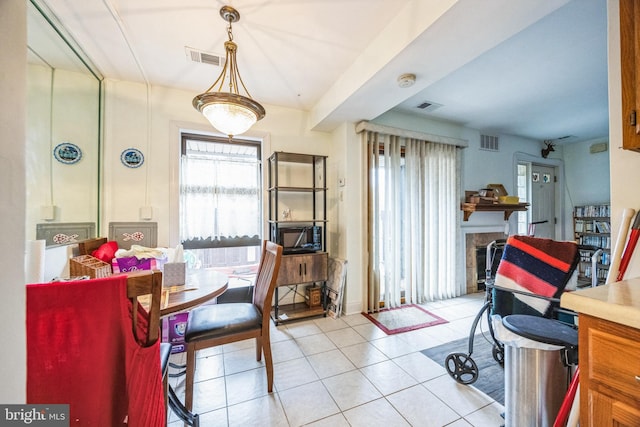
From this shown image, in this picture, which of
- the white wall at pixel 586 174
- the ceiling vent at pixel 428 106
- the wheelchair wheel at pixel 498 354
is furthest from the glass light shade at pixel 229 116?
the white wall at pixel 586 174

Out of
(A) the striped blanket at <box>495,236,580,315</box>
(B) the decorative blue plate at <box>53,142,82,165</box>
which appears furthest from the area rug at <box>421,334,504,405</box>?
(B) the decorative blue plate at <box>53,142,82,165</box>

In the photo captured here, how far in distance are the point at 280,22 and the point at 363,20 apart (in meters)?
0.60

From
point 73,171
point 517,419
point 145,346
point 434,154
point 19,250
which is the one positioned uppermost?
point 434,154

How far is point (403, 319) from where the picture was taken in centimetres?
279

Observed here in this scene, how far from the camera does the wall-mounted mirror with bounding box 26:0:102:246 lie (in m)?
1.59

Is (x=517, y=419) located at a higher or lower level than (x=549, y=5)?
lower

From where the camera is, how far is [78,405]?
30.0 inches

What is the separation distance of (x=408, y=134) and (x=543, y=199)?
3.52m

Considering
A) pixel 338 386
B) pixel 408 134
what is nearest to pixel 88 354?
pixel 338 386

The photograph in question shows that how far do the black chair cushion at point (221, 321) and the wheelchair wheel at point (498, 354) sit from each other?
194cm

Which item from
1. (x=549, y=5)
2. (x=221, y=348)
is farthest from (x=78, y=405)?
(x=549, y=5)

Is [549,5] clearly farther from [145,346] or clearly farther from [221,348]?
[221,348]

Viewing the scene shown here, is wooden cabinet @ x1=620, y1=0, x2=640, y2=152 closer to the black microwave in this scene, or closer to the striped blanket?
the striped blanket

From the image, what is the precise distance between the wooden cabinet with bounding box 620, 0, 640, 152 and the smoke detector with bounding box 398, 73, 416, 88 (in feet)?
3.67
